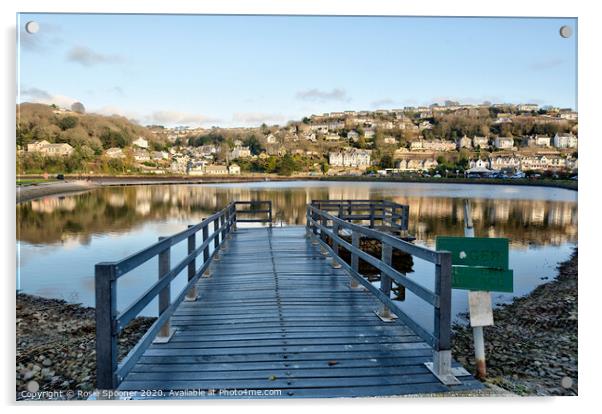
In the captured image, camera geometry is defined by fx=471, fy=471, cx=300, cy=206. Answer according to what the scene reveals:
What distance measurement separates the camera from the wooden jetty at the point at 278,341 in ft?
11.7

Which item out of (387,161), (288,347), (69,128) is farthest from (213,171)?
(288,347)

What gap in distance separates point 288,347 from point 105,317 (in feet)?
6.09

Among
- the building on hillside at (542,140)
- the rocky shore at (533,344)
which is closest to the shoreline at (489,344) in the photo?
the rocky shore at (533,344)

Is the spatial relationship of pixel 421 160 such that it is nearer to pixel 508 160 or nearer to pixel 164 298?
pixel 508 160

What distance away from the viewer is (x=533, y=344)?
7066 mm

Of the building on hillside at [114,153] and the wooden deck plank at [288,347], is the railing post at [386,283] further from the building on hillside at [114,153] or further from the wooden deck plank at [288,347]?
the building on hillside at [114,153]

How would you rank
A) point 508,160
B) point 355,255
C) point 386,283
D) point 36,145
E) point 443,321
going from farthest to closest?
1. point 508,160
2. point 355,255
3. point 386,283
4. point 36,145
5. point 443,321

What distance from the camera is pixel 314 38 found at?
16.4 feet

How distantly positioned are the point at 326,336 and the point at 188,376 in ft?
5.04

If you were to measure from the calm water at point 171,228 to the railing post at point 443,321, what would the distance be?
222 cm

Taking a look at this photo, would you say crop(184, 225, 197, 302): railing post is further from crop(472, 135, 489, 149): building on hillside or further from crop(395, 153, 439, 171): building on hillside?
crop(395, 153, 439, 171): building on hillside
